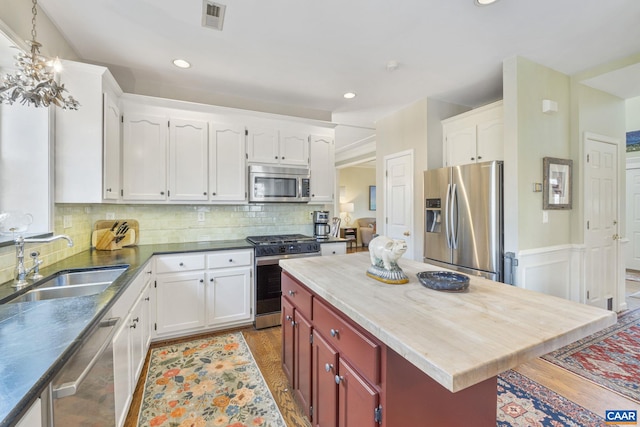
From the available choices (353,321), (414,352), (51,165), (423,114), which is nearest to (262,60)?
(51,165)

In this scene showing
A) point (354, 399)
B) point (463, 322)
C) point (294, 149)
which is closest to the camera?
point (463, 322)

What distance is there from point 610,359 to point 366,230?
5.86 m

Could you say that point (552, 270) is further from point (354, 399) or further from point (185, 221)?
point (185, 221)

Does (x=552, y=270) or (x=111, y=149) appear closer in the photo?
(x=111, y=149)

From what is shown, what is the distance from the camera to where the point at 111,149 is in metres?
2.46

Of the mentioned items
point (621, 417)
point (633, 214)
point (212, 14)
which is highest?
point (212, 14)

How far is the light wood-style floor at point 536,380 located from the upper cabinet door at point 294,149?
2109mm

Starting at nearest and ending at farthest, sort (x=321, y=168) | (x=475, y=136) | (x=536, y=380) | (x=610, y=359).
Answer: (x=536, y=380) → (x=610, y=359) → (x=475, y=136) → (x=321, y=168)

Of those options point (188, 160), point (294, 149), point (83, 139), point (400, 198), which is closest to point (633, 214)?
point (400, 198)

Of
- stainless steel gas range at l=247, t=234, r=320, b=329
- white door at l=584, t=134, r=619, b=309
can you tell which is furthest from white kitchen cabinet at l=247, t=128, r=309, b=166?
white door at l=584, t=134, r=619, b=309

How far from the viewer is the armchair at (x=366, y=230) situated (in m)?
8.00

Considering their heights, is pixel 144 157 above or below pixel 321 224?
above

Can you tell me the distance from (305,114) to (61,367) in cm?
353

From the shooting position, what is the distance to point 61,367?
0.85 m
